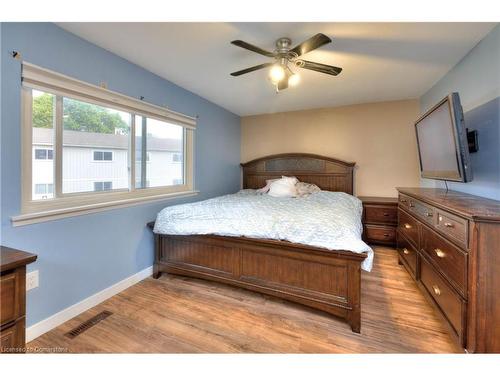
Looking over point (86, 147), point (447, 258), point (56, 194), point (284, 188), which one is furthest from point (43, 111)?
point (447, 258)

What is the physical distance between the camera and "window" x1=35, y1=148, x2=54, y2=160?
1.66 m

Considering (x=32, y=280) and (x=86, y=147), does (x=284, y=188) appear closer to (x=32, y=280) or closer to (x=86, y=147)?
(x=86, y=147)

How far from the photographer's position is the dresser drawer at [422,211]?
1.75 m

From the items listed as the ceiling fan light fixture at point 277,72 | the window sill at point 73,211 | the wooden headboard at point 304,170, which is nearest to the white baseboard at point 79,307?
the window sill at point 73,211

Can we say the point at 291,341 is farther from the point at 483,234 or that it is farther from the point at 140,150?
the point at 140,150

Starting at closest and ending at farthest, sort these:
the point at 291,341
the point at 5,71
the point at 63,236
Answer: the point at 5,71, the point at 291,341, the point at 63,236

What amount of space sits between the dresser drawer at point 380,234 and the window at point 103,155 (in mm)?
3550

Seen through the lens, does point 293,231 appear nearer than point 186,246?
Yes

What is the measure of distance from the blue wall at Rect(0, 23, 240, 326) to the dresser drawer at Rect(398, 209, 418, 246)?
2.70 meters

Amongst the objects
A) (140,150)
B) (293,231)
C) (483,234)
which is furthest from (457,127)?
(140,150)

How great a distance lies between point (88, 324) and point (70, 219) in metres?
0.84

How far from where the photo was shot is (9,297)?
38.8 inches

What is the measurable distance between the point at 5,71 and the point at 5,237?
108 centimetres
